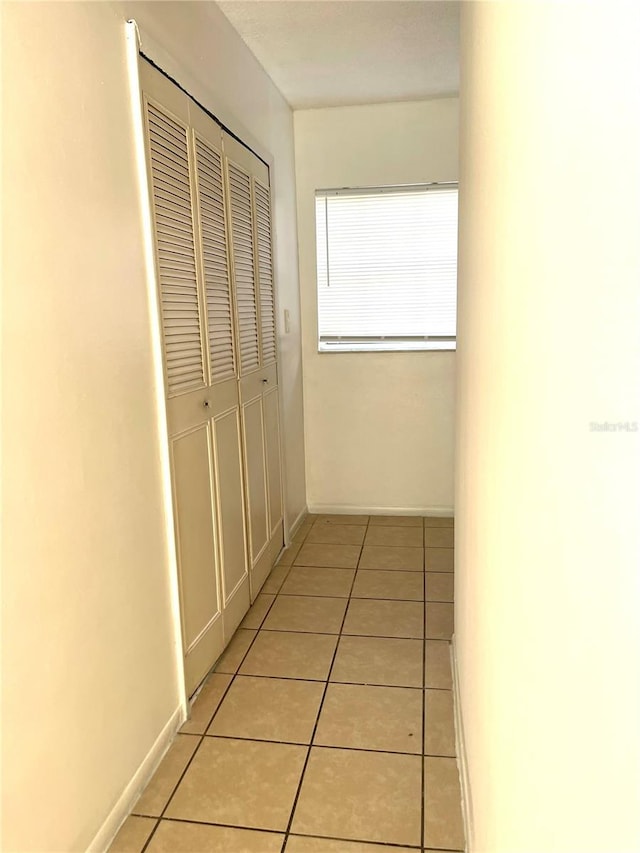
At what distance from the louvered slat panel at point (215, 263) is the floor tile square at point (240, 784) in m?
1.30

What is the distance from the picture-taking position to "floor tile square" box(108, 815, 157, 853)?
1553mm

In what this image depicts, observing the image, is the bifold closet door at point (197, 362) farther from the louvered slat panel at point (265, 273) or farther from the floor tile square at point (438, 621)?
the floor tile square at point (438, 621)

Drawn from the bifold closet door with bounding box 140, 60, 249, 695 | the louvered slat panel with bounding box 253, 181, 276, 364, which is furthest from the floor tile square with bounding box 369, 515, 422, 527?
the bifold closet door with bounding box 140, 60, 249, 695

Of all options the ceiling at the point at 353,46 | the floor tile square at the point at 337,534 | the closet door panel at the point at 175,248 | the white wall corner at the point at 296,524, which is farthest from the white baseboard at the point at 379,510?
the ceiling at the point at 353,46

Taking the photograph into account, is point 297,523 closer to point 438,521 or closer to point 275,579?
point 275,579

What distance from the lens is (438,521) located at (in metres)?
4.01

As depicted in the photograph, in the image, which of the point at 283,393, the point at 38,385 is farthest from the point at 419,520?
the point at 38,385

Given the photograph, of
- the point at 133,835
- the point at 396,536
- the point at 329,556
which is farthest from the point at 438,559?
the point at 133,835

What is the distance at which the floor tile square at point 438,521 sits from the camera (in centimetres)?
393

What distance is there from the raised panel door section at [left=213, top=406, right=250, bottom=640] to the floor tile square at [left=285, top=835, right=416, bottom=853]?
993 millimetres

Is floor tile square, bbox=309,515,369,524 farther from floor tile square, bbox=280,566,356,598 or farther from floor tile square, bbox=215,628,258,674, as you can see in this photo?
floor tile square, bbox=215,628,258,674

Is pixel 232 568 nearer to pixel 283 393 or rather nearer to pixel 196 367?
pixel 196 367

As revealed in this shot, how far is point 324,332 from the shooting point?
159 inches

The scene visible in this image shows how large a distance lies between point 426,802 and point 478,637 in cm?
67
